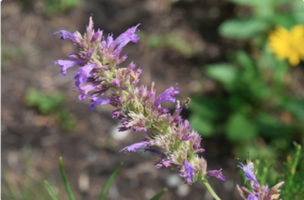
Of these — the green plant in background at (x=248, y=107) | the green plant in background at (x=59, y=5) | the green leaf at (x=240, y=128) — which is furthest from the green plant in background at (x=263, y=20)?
the green plant in background at (x=59, y=5)

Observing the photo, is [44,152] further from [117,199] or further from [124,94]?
[124,94]

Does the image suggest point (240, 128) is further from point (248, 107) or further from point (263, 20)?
point (263, 20)

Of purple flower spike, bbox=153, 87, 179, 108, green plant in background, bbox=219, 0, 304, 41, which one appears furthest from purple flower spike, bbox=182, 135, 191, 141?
green plant in background, bbox=219, 0, 304, 41

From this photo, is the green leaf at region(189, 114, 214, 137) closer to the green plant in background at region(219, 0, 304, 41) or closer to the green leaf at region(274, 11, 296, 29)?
the green plant in background at region(219, 0, 304, 41)

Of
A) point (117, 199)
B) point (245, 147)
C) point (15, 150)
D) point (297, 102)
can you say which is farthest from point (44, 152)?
point (297, 102)

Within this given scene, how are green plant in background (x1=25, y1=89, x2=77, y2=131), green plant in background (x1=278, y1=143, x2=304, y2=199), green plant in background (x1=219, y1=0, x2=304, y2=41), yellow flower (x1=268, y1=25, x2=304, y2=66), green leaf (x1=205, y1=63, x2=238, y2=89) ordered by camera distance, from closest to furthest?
green plant in background (x1=278, y1=143, x2=304, y2=199) < yellow flower (x1=268, y1=25, x2=304, y2=66) < green leaf (x1=205, y1=63, x2=238, y2=89) < green plant in background (x1=219, y1=0, x2=304, y2=41) < green plant in background (x1=25, y1=89, x2=77, y2=131)

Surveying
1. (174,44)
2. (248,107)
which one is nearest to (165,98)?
(248,107)
